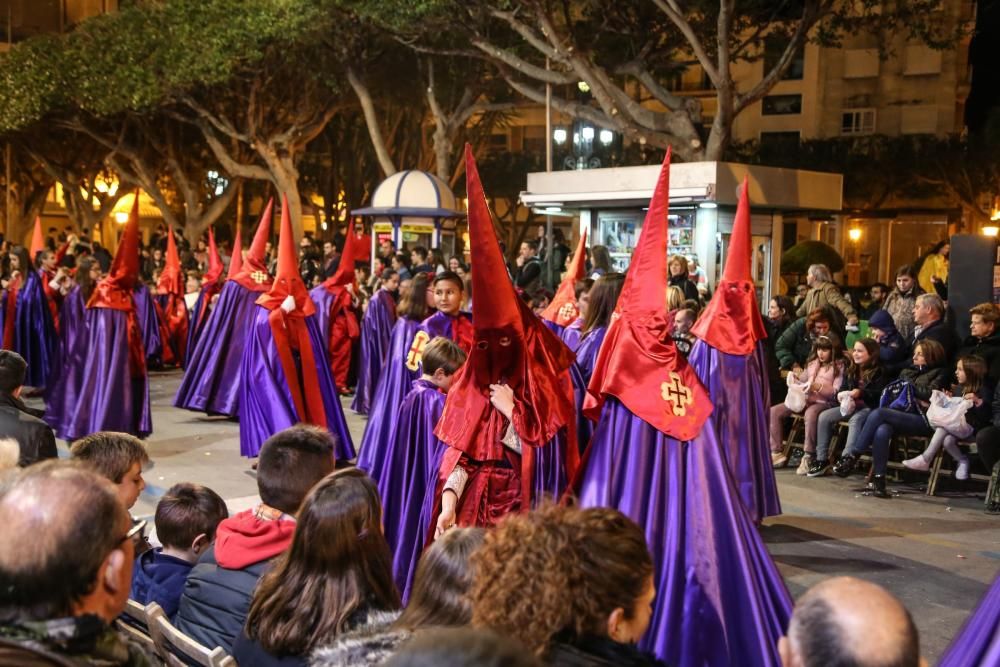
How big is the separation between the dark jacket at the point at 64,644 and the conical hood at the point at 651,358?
261 cm

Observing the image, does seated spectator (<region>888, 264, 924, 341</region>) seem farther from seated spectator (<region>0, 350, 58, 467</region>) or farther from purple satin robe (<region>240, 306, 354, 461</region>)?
seated spectator (<region>0, 350, 58, 467</region>)

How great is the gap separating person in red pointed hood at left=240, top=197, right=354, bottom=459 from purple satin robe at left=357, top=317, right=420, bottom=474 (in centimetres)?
92

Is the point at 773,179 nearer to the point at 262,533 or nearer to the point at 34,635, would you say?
the point at 262,533

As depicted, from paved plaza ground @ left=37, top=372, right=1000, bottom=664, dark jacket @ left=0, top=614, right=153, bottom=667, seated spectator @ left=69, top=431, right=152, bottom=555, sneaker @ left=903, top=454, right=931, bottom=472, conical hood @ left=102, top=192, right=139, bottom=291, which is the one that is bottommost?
paved plaza ground @ left=37, top=372, right=1000, bottom=664

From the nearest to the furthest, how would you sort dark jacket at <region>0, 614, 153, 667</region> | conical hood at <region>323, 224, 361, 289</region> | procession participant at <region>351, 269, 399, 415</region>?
dark jacket at <region>0, 614, 153, 667</region>, procession participant at <region>351, 269, 399, 415</region>, conical hood at <region>323, 224, 361, 289</region>

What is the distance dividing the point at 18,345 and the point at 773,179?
38.4 feet

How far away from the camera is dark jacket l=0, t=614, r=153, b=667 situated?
209cm

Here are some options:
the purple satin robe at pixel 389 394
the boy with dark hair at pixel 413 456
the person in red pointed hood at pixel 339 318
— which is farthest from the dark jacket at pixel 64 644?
the person in red pointed hood at pixel 339 318

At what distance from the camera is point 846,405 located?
10305 millimetres

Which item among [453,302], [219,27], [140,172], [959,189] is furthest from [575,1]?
[959,189]

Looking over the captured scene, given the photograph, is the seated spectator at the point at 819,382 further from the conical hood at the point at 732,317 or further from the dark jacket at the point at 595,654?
the dark jacket at the point at 595,654

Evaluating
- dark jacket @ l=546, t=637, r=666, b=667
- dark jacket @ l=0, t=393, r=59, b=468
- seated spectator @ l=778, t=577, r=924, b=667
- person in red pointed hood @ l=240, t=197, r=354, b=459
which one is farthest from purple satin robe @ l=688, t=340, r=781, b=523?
seated spectator @ l=778, t=577, r=924, b=667

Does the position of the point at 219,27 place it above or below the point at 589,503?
above

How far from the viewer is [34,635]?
2180 mm
